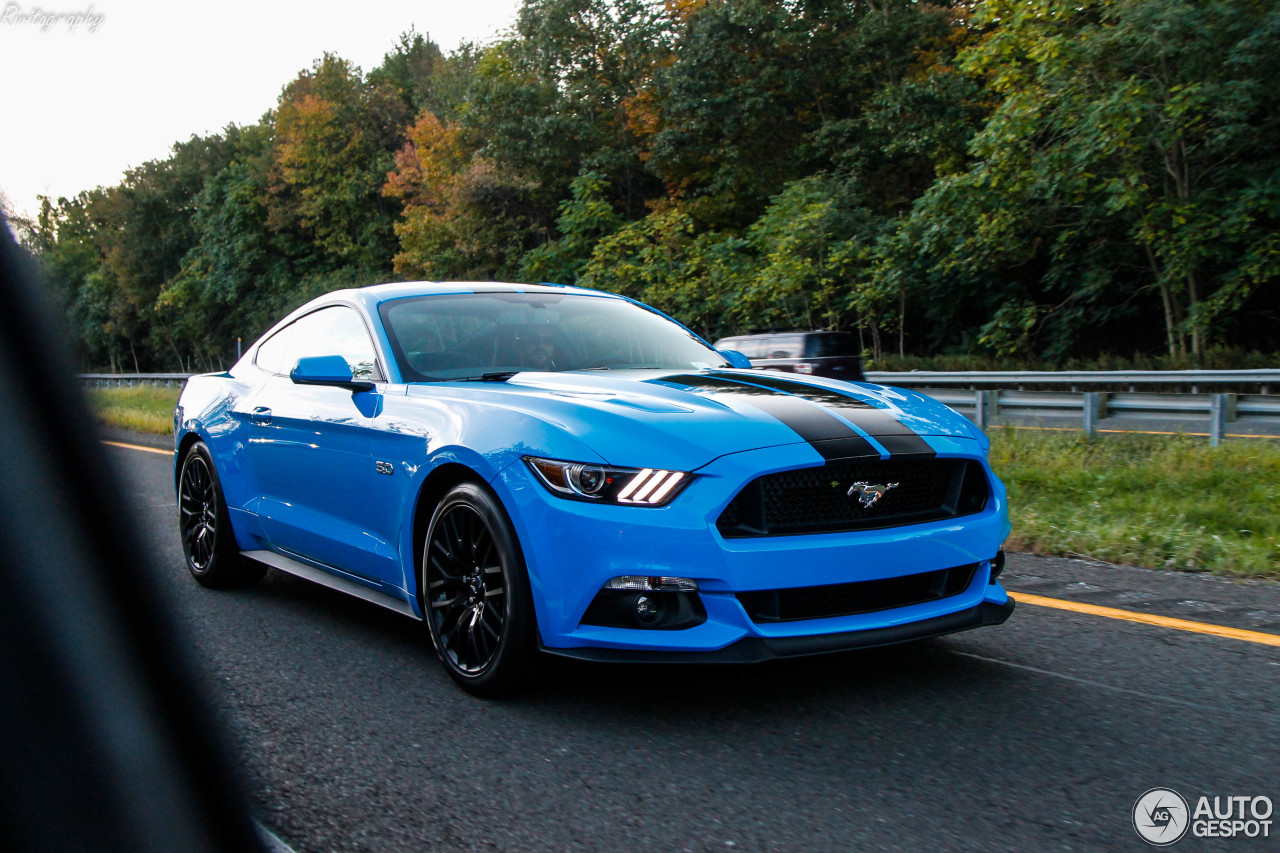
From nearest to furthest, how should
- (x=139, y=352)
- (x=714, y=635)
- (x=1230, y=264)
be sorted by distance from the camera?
1. (x=714, y=635)
2. (x=1230, y=264)
3. (x=139, y=352)

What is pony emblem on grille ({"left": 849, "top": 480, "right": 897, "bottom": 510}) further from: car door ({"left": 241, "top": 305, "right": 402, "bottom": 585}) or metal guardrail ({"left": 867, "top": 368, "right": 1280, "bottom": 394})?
metal guardrail ({"left": 867, "top": 368, "right": 1280, "bottom": 394})

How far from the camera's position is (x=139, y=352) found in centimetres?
6925

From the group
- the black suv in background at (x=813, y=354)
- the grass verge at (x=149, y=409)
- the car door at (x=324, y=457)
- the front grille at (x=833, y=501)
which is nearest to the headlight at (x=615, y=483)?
the front grille at (x=833, y=501)

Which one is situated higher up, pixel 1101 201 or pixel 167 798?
pixel 1101 201

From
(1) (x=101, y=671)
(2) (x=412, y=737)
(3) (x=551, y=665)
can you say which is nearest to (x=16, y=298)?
(1) (x=101, y=671)

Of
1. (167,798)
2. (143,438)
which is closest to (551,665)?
(167,798)

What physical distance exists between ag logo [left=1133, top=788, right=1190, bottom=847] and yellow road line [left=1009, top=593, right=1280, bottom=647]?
1958mm

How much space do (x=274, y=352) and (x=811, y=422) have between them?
3.44 meters

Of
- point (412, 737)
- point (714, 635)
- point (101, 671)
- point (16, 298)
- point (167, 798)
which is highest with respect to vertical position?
point (16, 298)

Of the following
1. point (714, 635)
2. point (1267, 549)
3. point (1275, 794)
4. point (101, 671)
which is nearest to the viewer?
point (101, 671)

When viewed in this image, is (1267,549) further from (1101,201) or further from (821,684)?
(1101,201)

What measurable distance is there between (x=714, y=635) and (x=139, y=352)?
73.3 meters

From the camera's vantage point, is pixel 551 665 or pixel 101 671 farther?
pixel 551 665

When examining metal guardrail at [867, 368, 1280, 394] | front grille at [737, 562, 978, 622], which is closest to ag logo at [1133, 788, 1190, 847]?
front grille at [737, 562, 978, 622]
